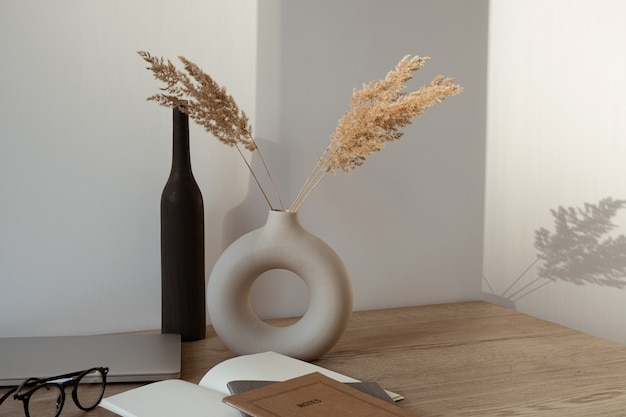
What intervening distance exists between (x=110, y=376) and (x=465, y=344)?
635mm

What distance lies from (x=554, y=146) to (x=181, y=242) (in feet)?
2.84

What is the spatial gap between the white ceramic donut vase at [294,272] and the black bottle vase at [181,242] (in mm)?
102

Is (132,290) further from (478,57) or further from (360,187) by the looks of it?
(478,57)

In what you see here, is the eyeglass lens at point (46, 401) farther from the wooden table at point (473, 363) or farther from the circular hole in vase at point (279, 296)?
the circular hole in vase at point (279, 296)

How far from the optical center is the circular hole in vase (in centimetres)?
158

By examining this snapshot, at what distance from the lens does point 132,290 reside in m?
1.47

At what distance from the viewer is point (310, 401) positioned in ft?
3.03

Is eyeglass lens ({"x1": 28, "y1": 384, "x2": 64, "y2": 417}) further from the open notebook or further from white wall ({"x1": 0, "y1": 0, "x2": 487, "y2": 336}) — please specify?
white wall ({"x1": 0, "y1": 0, "x2": 487, "y2": 336})

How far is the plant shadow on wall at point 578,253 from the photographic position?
1.58 m

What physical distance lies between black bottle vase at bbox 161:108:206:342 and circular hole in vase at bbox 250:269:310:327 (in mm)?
225

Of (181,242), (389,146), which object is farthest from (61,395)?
(389,146)

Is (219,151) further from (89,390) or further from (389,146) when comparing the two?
(89,390)

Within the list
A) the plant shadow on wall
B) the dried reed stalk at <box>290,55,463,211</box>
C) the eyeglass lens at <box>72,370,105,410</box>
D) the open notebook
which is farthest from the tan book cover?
the plant shadow on wall

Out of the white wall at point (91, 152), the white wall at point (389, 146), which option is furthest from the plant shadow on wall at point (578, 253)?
the white wall at point (91, 152)
